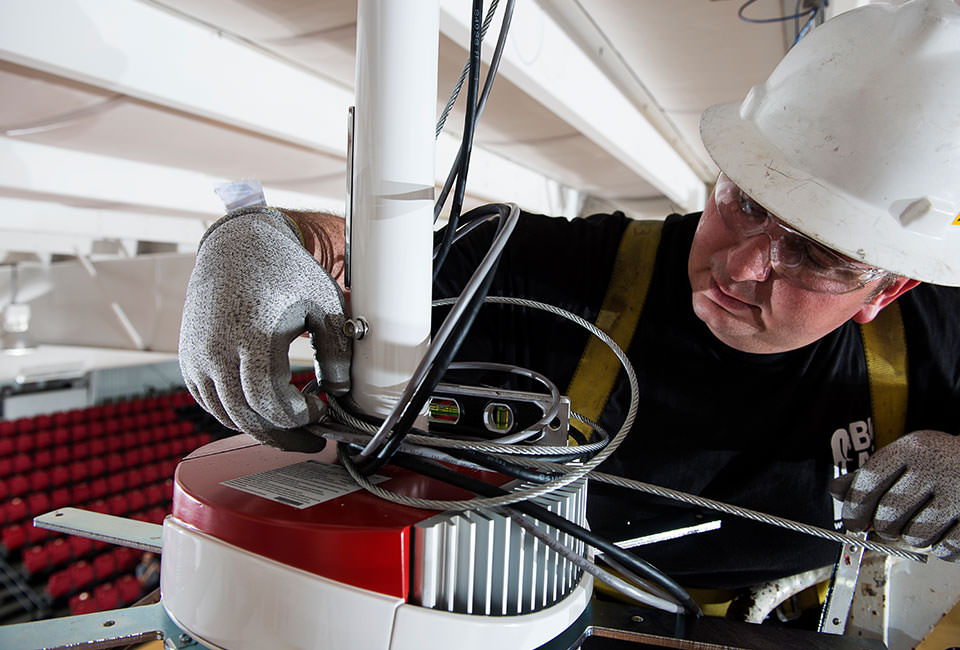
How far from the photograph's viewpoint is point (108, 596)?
12.1ft

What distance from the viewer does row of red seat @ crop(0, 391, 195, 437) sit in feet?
16.6

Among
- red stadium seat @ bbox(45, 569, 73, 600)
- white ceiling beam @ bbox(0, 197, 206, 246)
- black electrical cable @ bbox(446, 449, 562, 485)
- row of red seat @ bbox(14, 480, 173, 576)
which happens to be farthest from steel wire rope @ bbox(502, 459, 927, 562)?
red stadium seat @ bbox(45, 569, 73, 600)

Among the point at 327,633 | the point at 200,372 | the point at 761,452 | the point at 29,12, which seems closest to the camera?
the point at 327,633

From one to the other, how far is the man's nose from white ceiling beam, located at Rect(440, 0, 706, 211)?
823mm

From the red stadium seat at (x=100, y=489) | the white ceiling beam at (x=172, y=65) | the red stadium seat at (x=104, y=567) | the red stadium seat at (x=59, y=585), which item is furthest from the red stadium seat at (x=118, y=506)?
the white ceiling beam at (x=172, y=65)

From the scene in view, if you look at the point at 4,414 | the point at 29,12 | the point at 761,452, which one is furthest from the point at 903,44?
the point at 4,414

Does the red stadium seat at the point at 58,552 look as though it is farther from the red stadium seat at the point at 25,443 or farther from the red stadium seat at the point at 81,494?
the red stadium seat at the point at 25,443

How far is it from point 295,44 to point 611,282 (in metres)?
1.38

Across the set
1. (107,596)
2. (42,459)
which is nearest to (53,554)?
(107,596)

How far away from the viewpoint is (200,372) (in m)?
0.51

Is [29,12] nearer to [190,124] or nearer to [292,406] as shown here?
[190,124]

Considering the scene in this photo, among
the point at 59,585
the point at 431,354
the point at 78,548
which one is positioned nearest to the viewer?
the point at 431,354

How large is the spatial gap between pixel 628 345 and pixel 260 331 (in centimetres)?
62

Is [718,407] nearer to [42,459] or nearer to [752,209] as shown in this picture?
[752,209]
